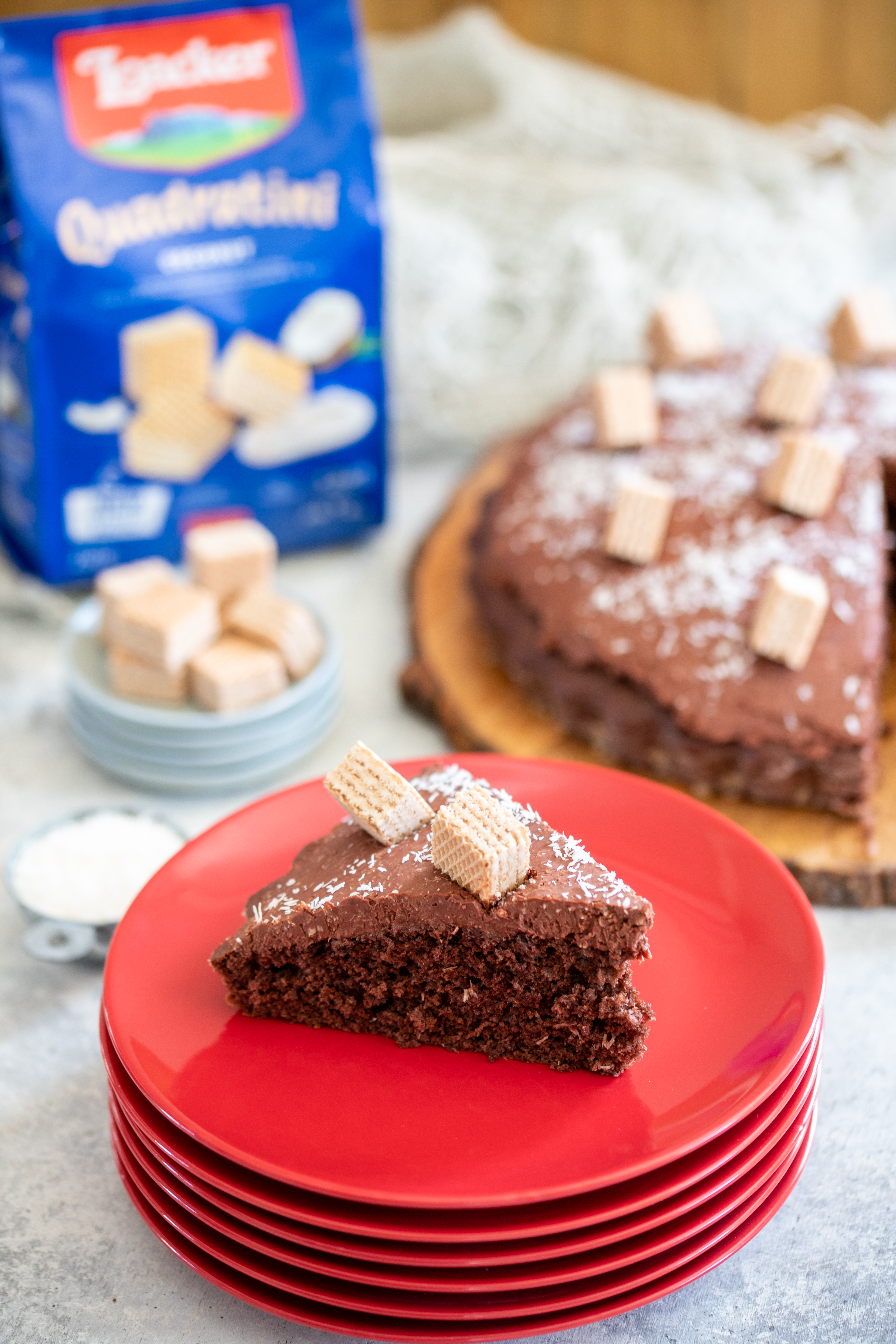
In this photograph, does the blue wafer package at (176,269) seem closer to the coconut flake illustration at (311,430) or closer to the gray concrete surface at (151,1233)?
the coconut flake illustration at (311,430)

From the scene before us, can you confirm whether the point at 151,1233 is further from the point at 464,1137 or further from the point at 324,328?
the point at 324,328

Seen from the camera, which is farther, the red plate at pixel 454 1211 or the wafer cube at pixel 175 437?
the wafer cube at pixel 175 437

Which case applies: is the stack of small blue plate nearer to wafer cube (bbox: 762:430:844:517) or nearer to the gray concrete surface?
the gray concrete surface

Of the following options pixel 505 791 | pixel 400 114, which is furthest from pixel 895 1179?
pixel 400 114

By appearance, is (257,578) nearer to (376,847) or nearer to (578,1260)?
(376,847)

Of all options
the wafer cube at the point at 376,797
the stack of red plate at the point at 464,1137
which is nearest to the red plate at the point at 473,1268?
the stack of red plate at the point at 464,1137

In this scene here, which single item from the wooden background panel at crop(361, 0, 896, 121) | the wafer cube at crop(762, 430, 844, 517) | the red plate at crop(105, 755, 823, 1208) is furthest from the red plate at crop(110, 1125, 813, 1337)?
the wooden background panel at crop(361, 0, 896, 121)

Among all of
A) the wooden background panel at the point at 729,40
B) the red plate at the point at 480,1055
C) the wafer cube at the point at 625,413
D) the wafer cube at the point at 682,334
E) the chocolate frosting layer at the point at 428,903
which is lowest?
the red plate at the point at 480,1055
